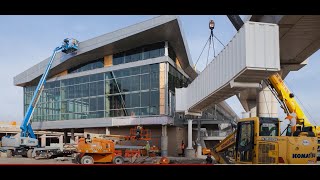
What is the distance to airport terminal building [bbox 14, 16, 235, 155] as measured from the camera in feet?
122

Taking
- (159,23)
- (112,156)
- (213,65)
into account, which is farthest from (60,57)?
(213,65)

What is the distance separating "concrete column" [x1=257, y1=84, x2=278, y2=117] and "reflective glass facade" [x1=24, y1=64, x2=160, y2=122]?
41.3ft

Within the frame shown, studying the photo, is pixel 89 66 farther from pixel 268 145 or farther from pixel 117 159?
pixel 268 145

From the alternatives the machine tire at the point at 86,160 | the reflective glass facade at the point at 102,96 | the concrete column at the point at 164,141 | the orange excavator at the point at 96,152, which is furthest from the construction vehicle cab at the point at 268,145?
the reflective glass facade at the point at 102,96

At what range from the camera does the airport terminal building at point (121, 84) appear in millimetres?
37156

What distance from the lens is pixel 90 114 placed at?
Answer: 4172 cm

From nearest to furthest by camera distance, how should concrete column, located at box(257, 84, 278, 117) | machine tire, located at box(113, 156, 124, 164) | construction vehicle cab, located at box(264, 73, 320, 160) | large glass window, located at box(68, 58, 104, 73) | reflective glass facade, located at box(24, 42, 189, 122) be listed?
1. construction vehicle cab, located at box(264, 73, 320, 160)
2. machine tire, located at box(113, 156, 124, 164)
3. concrete column, located at box(257, 84, 278, 117)
4. reflective glass facade, located at box(24, 42, 189, 122)
5. large glass window, located at box(68, 58, 104, 73)

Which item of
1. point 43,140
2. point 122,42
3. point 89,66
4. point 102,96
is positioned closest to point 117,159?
point 43,140

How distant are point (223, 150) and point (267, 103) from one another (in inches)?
523

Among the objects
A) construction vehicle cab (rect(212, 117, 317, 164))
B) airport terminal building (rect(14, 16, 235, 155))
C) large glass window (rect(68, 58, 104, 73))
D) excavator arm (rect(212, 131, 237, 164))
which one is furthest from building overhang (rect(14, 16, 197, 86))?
construction vehicle cab (rect(212, 117, 317, 164))

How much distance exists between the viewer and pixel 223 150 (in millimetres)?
15844

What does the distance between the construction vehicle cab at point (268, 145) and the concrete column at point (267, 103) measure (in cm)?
1458

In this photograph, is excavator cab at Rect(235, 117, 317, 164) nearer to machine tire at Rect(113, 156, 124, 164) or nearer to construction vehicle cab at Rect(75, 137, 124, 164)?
machine tire at Rect(113, 156, 124, 164)

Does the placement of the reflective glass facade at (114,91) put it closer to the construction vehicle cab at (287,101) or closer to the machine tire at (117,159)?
the machine tire at (117,159)
